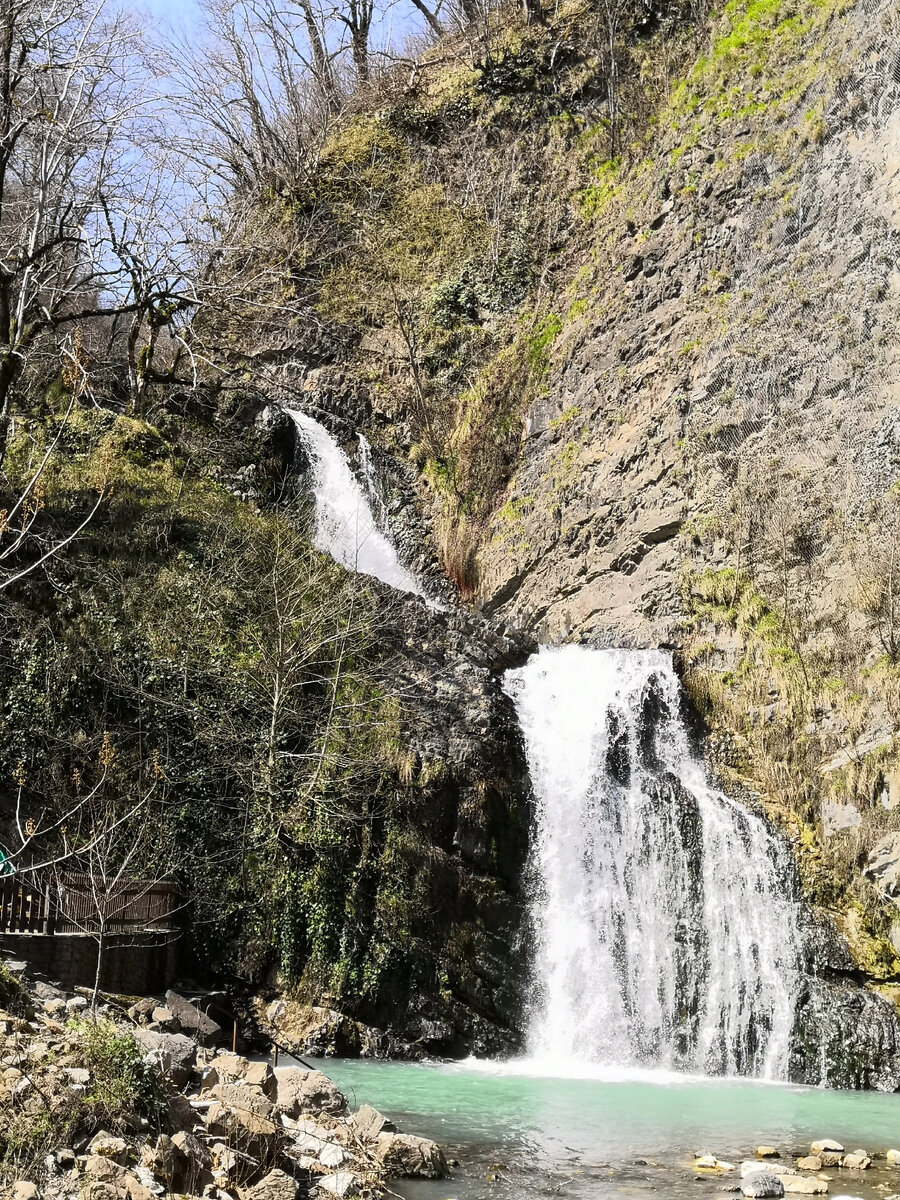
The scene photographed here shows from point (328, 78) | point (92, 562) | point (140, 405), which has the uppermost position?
point (328, 78)

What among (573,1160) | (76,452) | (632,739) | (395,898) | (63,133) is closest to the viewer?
(573,1160)

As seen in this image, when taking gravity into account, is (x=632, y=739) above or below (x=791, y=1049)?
above

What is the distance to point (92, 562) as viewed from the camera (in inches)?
738

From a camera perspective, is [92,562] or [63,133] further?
[92,562]

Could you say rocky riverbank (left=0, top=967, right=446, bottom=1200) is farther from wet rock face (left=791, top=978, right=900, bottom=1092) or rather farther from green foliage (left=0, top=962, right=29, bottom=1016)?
wet rock face (left=791, top=978, right=900, bottom=1092)

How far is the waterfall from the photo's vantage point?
85.7ft

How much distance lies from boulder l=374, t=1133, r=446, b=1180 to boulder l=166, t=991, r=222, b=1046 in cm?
389

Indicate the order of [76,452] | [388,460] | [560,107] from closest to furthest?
[76,452] → [388,460] → [560,107]

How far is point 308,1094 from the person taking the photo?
1005 centimetres

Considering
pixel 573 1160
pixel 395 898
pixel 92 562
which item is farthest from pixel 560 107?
pixel 573 1160

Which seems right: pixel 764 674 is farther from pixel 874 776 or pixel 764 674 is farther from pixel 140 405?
pixel 140 405

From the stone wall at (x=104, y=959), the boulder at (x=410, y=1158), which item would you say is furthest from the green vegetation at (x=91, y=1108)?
the stone wall at (x=104, y=959)

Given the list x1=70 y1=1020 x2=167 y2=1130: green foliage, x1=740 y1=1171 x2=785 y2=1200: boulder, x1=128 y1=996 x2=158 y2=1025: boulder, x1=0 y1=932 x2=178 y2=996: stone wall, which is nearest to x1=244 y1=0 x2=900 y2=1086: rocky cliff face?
x1=0 y1=932 x2=178 y2=996: stone wall

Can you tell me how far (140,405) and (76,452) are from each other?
3.48m
